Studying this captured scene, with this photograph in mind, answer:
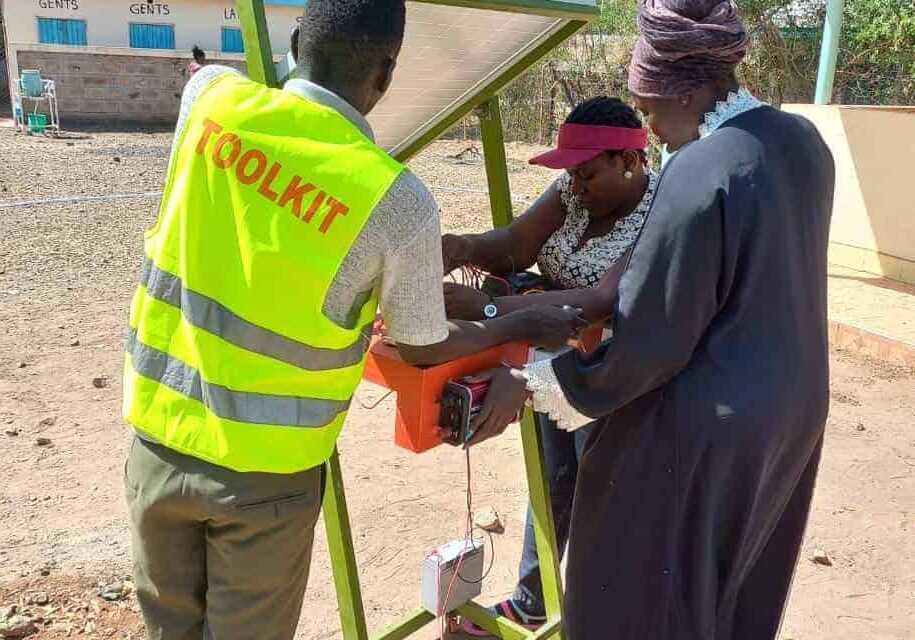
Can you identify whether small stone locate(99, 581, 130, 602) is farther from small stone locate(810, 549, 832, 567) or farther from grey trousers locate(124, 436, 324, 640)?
small stone locate(810, 549, 832, 567)

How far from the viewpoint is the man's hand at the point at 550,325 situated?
1979 mm

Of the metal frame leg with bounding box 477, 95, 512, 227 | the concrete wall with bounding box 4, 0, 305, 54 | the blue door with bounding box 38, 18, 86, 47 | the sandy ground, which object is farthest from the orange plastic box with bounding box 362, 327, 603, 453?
the blue door with bounding box 38, 18, 86, 47

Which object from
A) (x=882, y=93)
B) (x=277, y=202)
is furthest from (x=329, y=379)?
(x=882, y=93)

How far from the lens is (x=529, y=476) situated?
268cm

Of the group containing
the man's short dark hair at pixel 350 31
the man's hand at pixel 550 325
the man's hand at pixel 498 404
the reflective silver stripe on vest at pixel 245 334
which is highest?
the man's short dark hair at pixel 350 31

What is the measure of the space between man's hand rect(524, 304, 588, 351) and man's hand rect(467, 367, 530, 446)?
99 mm

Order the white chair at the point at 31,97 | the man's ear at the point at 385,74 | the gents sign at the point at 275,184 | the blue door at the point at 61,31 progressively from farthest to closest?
the blue door at the point at 61,31 → the white chair at the point at 31,97 → the man's ear at the point at 385,74 → the gents sign at the point at 275,184

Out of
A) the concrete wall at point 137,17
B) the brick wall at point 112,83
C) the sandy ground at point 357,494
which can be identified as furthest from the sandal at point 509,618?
the brick wall at point 112,83

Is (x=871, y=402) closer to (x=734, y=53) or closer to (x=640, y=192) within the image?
(x=640, y=192)

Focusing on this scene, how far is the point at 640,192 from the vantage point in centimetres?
248

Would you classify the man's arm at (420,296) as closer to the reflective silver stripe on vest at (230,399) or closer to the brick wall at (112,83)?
the reflective silver stripe on vest at (230,399)

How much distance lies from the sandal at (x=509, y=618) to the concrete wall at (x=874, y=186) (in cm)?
581

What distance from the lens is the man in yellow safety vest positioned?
4.90ft

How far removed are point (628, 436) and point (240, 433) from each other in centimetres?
84
